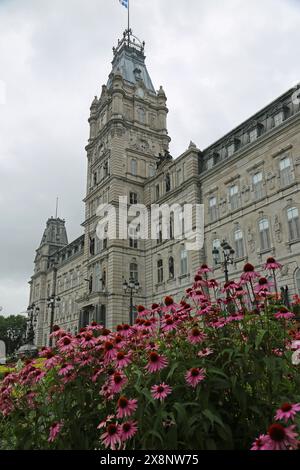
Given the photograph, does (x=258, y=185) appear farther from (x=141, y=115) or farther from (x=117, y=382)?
(x=117, y=382)

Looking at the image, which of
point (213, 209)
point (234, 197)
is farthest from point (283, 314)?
point (213, 209)

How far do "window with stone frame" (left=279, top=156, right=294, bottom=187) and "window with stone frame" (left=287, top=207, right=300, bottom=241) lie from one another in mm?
2141

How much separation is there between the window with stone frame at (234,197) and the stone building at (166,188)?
9cm

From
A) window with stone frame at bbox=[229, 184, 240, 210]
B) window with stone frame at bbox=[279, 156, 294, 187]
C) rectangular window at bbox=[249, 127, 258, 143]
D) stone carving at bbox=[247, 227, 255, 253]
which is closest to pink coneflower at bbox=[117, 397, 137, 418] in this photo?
window with stone frame at bbox=[279, 156, 294, 187]

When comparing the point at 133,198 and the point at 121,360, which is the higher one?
the point at 133,198

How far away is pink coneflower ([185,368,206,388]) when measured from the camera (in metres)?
3.83

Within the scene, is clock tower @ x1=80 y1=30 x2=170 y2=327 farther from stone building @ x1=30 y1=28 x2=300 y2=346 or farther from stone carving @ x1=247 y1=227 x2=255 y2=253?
stone carving @ x1=247 y1=227 x2=255 y2=253

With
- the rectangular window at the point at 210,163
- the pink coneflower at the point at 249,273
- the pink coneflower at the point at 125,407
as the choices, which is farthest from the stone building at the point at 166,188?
the pink coneflower at the point at 125,407

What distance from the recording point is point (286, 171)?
27844mm

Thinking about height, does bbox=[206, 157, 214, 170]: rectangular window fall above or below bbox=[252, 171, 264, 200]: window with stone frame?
above

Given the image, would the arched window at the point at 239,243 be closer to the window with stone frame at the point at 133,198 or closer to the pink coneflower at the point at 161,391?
the window with stone frame at the point at 133,198

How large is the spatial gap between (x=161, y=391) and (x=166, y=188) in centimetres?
3742

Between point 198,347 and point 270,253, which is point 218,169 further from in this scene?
point 198,347

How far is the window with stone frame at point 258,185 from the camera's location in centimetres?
2972
